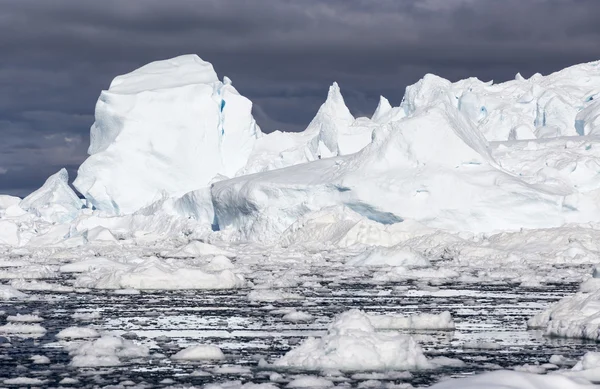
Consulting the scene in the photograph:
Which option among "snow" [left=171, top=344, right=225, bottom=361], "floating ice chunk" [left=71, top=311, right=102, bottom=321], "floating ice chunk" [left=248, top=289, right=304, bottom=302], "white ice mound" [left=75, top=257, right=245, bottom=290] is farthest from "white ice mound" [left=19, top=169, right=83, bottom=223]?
"snow" [left=171, top=344, right=225, bottom=361]

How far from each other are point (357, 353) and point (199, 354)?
2236mm

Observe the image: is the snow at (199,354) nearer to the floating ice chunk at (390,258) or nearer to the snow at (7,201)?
the floating ice chunk at (390,258)

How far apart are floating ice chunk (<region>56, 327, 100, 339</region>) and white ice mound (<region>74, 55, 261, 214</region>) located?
138 ft

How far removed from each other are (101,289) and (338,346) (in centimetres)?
1353

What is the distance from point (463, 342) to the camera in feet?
47.8

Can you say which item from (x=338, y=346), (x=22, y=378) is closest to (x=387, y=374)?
(x=338, y=346)

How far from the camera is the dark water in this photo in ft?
38.4

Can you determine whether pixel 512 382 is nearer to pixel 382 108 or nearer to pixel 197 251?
pixel 197 251

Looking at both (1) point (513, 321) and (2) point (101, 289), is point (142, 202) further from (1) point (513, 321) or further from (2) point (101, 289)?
(1) point (513, 321)

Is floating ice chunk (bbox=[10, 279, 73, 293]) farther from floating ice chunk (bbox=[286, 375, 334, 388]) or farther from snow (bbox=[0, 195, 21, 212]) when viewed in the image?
snow (bbox=[0, 195, 21, 212])

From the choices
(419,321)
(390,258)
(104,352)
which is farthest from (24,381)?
(390,258)

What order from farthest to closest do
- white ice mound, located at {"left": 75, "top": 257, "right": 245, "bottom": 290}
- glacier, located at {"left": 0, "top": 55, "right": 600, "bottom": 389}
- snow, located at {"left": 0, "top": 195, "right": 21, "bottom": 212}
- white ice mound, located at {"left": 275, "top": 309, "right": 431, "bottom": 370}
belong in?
snow, located at {"left": 0, "top": 195, "right": 21, "bottom": 212} < white ice mound, located at {"left": 75, "top": 257, "right": 245, "bottom": 290} < glacier, located at {"left": 0, "top": 55, "right": 600, "bottom": 389} < white ice mound, located at {"left": 275, "top": 309, "right": 431, "bottom": 370}

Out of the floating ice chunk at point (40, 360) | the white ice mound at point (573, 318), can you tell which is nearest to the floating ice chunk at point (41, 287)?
the floating ice chunk at point (40, 360)

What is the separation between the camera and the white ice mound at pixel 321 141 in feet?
207
